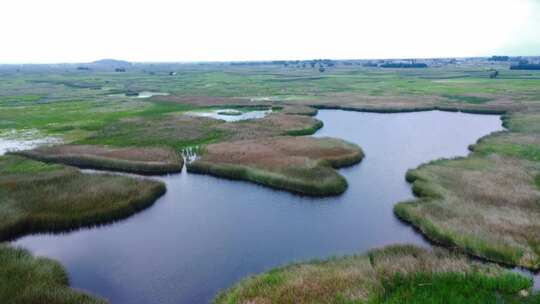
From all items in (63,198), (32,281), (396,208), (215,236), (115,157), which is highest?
(115,157)

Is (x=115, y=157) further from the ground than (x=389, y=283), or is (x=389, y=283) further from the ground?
(x=115, y=157)

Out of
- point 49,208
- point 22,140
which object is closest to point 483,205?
point 49,208

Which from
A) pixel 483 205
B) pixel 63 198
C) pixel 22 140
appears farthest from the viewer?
pixel 22 140

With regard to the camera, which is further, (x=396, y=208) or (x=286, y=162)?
(x=286, y=162)

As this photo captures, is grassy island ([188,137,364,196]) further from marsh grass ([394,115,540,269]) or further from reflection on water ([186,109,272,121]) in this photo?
reflection on water ([186,109,272,121])

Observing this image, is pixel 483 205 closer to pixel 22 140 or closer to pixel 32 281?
pixel 32 281

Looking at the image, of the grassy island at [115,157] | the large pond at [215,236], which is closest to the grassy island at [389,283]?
the large pond at [215,236]

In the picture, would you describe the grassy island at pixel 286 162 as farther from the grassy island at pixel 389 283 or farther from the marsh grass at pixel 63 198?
the grassy island at pixel 389 283
